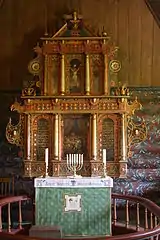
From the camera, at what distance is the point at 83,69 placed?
10.7m

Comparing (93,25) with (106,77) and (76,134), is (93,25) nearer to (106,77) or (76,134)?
(106,77)

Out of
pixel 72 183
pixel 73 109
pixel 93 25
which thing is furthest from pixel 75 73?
pixel 72 183

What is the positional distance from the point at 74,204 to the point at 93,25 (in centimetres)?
532

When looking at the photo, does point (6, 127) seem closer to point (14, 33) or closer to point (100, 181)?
point (14, 33)

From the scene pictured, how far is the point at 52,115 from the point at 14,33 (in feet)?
8.29

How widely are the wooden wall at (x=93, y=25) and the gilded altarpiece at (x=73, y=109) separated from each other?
89 centimetres

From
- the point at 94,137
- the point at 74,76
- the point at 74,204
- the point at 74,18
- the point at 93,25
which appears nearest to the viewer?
the point at 74,204

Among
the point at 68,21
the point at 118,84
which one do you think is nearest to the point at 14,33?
the point at 68,21

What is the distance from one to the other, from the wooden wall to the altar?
4225 millimetres

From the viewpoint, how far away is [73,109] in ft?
34.7

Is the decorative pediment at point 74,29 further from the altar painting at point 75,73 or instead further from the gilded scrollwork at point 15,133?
the gilded scrollwork at point 15,133

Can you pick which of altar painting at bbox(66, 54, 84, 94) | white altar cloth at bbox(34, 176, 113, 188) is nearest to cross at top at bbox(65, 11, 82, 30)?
altar painting at bbox(66, 54, 84, 94)

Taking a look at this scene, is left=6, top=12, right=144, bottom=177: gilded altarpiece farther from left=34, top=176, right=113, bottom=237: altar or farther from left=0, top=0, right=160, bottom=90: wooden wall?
left=34, top=176, right=113, bottom=237: altar

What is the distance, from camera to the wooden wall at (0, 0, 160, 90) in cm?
1158
